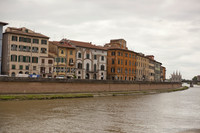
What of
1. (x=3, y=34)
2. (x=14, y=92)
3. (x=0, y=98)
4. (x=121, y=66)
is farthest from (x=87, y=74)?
(x=0, y=98)

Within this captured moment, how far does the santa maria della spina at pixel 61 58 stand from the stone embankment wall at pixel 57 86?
532 cm

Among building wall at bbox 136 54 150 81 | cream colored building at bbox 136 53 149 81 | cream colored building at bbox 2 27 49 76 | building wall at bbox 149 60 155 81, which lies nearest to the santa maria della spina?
cream colored building at bbox 2 27 49 76

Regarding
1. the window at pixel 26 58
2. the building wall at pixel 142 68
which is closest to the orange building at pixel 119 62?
the building wall at pixel 142 68

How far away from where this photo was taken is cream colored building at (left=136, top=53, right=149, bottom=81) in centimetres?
9772

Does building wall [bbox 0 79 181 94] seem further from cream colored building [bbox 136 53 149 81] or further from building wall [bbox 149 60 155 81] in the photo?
building wall [bbox 149 60 155 81]

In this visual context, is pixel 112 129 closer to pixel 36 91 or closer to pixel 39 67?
pixel 36 91

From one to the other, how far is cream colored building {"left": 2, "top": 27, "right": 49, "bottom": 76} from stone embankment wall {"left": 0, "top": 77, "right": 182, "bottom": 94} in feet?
37.9

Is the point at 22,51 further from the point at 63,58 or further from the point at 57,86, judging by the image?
the point at 57,86

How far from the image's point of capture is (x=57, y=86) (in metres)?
50.7

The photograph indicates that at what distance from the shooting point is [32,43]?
5956 cm

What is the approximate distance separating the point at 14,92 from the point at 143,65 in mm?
70039

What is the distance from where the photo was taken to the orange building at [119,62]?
3273 inches

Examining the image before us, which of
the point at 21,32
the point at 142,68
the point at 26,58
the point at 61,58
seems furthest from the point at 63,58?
the point at 142,68

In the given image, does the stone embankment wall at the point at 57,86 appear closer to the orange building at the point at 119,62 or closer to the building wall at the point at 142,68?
the orange building at the point at 119,62
